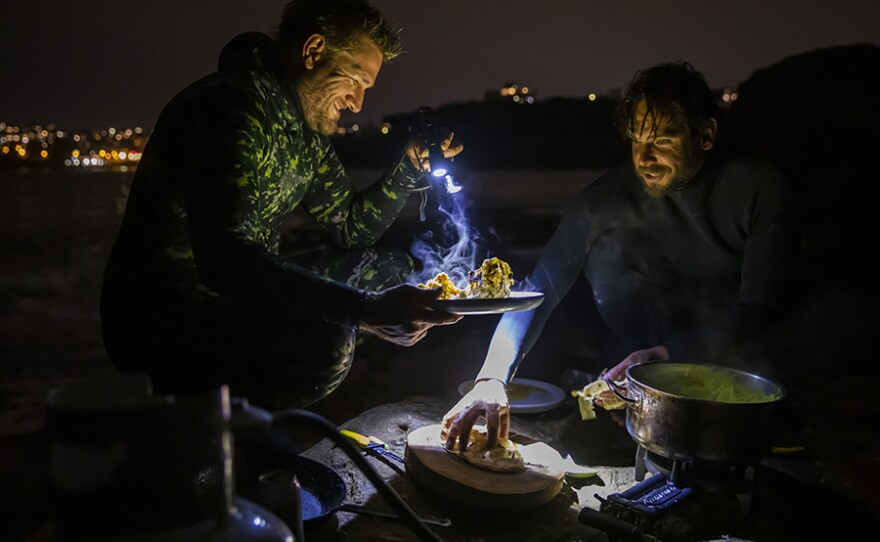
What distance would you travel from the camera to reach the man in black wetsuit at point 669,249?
3.91 m

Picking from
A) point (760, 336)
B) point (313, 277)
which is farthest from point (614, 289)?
point (313, 277)

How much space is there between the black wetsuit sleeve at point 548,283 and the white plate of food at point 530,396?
39 cm

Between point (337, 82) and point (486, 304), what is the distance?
157 centimetres

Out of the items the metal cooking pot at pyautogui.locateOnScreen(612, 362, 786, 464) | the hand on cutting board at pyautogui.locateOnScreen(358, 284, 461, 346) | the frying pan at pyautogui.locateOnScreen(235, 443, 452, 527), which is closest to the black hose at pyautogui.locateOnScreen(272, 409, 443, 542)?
the frying pan at pyautogui.locateOnScreen(235, 443, 452, 527)

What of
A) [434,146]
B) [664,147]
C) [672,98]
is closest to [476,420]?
[434,146]

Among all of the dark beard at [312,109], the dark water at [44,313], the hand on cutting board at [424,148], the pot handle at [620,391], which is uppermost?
the dark beard at [312,109]

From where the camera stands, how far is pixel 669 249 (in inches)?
186

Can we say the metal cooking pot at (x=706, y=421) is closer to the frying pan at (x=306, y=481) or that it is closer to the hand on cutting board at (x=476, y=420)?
the hand on cutting board at (x=476, y=420)

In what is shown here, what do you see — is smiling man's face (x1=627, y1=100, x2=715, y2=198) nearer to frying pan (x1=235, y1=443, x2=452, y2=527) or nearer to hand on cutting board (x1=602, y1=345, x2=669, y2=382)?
hand on cutting board (x1=602, y1=345, x2=669, y2=382)

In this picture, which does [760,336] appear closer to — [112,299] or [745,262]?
[745,262]

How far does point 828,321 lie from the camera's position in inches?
225

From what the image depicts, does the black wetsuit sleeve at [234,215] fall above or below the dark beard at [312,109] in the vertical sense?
below

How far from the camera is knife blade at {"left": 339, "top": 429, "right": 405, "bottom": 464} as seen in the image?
360cm

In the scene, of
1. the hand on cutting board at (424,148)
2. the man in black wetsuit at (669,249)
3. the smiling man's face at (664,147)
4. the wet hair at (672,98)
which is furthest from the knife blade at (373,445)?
the wet hair at (672,98)
